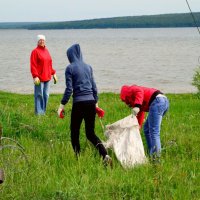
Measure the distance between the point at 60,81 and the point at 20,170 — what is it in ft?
77.5

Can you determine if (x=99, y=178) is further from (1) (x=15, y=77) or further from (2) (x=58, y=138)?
(1) (x=15, y=77)

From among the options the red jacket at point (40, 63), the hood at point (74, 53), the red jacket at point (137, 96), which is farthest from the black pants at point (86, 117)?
the red jacket at point (40, 63)

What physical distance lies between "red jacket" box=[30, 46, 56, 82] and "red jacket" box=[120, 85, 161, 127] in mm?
4621

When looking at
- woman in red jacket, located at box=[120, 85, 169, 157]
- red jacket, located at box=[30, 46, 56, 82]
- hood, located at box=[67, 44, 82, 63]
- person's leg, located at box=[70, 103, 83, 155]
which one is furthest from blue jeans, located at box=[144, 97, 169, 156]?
red jacket, located at box=[30, 46, 56, 82]

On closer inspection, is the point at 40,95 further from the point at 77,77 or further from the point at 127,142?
the point at 127,142

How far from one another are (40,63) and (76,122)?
472 cm

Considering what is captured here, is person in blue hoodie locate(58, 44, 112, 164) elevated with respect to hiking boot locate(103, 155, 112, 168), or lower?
elevated

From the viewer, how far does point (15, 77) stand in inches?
1293

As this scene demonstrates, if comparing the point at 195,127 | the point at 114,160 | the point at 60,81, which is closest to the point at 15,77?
the point at 60,81

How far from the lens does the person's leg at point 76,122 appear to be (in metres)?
7.07

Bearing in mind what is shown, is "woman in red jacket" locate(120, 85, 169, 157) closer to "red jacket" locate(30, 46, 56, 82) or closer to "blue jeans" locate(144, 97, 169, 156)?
"blue jeans" locate(144, 97, 169, 156)

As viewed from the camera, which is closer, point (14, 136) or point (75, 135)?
point (75, 135)

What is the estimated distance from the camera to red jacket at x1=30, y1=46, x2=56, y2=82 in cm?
1152

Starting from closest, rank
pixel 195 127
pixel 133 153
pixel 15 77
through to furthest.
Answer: pixel 133 153
pixel 195 127
pixel 15 77
